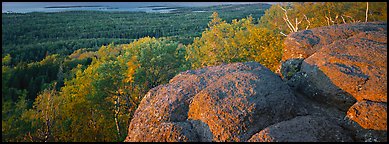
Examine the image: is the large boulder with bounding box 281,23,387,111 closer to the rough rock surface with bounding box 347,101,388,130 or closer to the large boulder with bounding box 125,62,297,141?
the rough rock surface with bounding box 347,101,388,130

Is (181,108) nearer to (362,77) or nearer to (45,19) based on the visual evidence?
(362,77)

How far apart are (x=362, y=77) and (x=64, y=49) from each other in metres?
85.7

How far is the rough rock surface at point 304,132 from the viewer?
26.6ft

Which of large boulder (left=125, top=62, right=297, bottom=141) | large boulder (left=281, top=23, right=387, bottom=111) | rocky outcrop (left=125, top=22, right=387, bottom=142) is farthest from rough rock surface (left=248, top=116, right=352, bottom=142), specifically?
large boulder (left=281, top=23, right=387, bottom=111)

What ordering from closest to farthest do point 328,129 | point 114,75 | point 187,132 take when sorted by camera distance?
1. point 328,129
2. point 187,132
3. point 114,75

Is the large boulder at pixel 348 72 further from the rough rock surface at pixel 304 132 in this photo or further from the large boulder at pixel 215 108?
the rough rock surface at pixel 304 132

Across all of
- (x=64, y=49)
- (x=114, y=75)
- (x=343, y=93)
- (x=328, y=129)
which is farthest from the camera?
(x=64, y=49)

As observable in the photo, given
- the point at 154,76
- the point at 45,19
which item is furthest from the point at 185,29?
the point at 154,76

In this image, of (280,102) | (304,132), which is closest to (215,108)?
(280,102)

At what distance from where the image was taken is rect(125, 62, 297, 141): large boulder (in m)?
9.10

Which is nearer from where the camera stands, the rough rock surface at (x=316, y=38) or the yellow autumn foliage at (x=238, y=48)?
the rough rock surface at (x=316, y=38)

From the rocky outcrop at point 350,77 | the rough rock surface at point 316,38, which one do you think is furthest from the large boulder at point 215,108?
the rough rock surface at point 316,38

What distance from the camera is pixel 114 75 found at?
23.2 metres

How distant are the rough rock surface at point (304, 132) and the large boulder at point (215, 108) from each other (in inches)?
27.7
